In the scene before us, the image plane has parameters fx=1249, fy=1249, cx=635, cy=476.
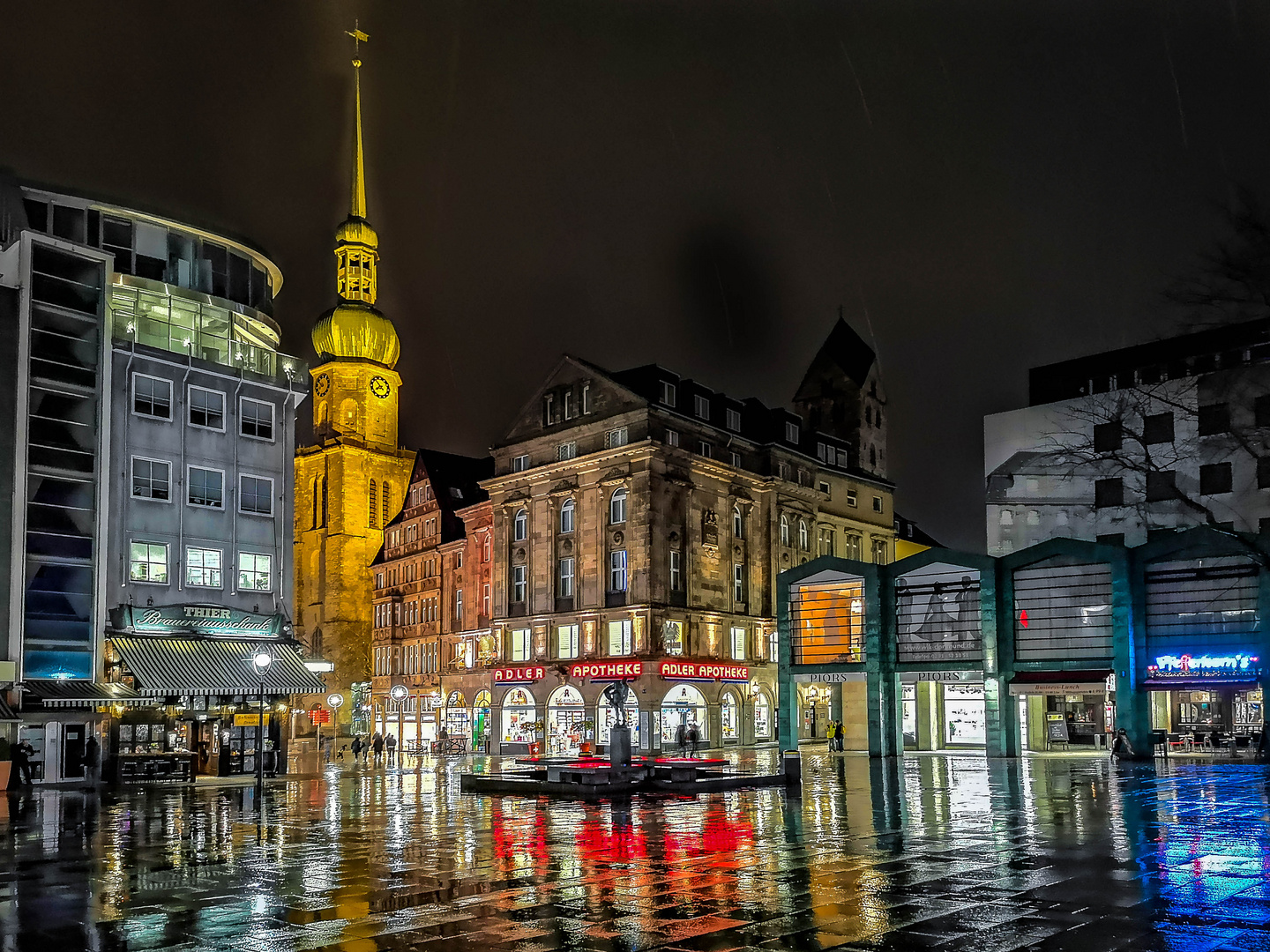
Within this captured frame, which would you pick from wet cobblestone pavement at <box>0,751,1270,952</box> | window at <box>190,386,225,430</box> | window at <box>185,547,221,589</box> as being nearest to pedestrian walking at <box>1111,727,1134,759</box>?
wet cobblestone pavement at <box>0,751,1270,952</box>

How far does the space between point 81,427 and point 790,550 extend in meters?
49.0

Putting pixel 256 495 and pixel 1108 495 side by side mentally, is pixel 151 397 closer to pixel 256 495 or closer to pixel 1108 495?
pixel 256 495

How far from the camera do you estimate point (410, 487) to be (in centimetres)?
9819

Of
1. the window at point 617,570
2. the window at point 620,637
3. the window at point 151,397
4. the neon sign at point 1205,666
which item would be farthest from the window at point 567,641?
the neon sign at point 1205,666

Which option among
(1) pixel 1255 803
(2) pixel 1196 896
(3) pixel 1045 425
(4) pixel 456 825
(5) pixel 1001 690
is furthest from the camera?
(3) pixel 1045 425

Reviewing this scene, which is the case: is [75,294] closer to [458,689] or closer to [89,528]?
[89,528]

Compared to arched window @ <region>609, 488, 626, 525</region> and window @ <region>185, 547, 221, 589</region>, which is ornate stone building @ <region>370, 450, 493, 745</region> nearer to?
arched window @ <region>609, 488, 626, 525</region>

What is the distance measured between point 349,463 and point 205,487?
60.8m

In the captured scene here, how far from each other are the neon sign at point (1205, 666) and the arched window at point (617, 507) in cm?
3265

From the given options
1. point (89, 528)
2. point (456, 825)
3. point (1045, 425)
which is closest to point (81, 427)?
point (89, 528)

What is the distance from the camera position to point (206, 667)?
45.8m

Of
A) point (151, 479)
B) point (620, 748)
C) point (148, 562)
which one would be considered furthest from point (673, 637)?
point (620, 748)

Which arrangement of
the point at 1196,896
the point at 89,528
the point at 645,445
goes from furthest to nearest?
1. the point at 645,445
2. the point at 89,528
3. the point at 1196,896

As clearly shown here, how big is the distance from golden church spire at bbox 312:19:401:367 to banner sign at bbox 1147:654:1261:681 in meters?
81.5
